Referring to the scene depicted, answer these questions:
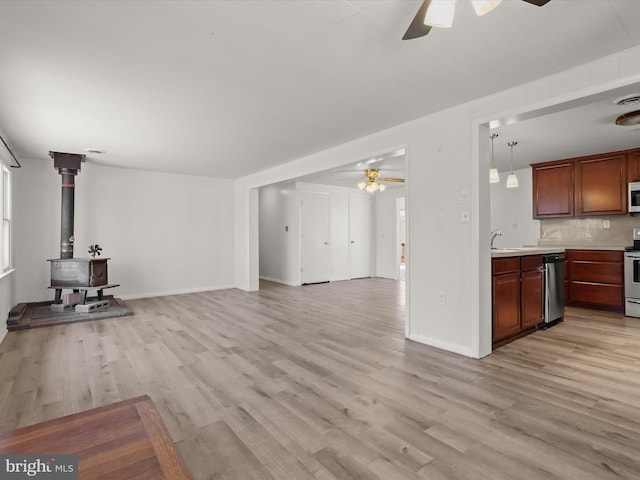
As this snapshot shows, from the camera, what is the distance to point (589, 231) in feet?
19.0

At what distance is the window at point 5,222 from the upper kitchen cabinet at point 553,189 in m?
8.37

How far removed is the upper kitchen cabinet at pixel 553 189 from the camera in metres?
5.73

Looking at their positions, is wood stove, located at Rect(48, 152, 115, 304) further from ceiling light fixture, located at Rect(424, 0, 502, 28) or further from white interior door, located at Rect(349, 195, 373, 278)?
white interior door, located at Rect(349, 195, 373, 278)

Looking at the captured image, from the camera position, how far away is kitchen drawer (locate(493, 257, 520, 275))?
3.45m

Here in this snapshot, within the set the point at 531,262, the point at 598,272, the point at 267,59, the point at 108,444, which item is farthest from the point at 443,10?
the point at 598,272

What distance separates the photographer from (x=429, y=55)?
7.97ft

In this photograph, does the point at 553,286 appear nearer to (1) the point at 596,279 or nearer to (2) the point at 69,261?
(1) the point at 596,279

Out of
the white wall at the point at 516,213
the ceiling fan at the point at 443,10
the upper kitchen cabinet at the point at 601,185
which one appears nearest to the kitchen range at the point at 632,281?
the upper kitchen cabinet at the point at 601,185

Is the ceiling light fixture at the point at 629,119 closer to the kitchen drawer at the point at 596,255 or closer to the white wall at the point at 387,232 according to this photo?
the kitchen drawer at the point at 596,255

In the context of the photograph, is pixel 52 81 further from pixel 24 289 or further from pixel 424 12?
pixel 24 289

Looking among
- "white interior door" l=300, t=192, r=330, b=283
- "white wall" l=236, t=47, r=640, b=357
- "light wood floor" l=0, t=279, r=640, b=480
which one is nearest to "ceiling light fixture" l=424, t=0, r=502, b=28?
"white wall" l=236, t=47, r=640, b=357

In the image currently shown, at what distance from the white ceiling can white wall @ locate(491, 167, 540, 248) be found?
274cm

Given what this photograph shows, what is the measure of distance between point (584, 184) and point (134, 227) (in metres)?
8.05

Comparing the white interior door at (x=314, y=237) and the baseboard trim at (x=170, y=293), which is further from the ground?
the white interior door at (x=314, y=237)
